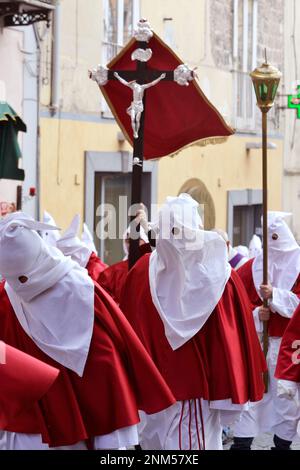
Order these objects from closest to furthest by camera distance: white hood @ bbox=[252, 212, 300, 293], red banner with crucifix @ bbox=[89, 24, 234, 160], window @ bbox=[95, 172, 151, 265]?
1. red banner with crucifix @ bbox=[89, 24, 234, 160]
2. white hood @ bbox=[252, 212, 300, 293]
3. window @ bbox=[95, 172, 151, 265]

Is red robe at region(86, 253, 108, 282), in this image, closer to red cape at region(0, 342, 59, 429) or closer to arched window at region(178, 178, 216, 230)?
red cape at region(0, 342, 59, 429)

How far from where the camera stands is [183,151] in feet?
58.0

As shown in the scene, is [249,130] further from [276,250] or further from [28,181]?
[276,250]

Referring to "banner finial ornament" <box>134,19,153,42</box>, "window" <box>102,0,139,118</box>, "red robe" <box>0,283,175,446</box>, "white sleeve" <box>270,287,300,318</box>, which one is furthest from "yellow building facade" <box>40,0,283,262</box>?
"red robe" <box>0,283,175,446</box>

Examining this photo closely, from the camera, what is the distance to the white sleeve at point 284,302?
28.0 ft

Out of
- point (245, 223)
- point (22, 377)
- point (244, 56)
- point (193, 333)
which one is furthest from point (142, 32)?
point (245, 223)

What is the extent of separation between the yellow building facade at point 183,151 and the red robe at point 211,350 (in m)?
7.25

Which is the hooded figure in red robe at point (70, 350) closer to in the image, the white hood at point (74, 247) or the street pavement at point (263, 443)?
the street pavement at point (263, 443)

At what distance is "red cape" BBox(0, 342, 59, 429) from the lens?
4008 millimetres

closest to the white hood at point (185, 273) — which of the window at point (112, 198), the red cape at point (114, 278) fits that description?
the red cape at point (114, 278)

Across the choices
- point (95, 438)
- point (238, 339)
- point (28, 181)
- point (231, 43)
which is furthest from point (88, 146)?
point (95, 438)

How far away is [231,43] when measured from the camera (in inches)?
763

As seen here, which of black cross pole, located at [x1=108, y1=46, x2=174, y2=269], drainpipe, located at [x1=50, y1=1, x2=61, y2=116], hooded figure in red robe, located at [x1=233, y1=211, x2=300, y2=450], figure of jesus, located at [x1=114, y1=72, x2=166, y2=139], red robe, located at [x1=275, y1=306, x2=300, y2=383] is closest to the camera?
red robe, located at [x1=275, y1=306, x2=300, y2=383]

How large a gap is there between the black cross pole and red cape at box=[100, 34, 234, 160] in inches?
16.2
